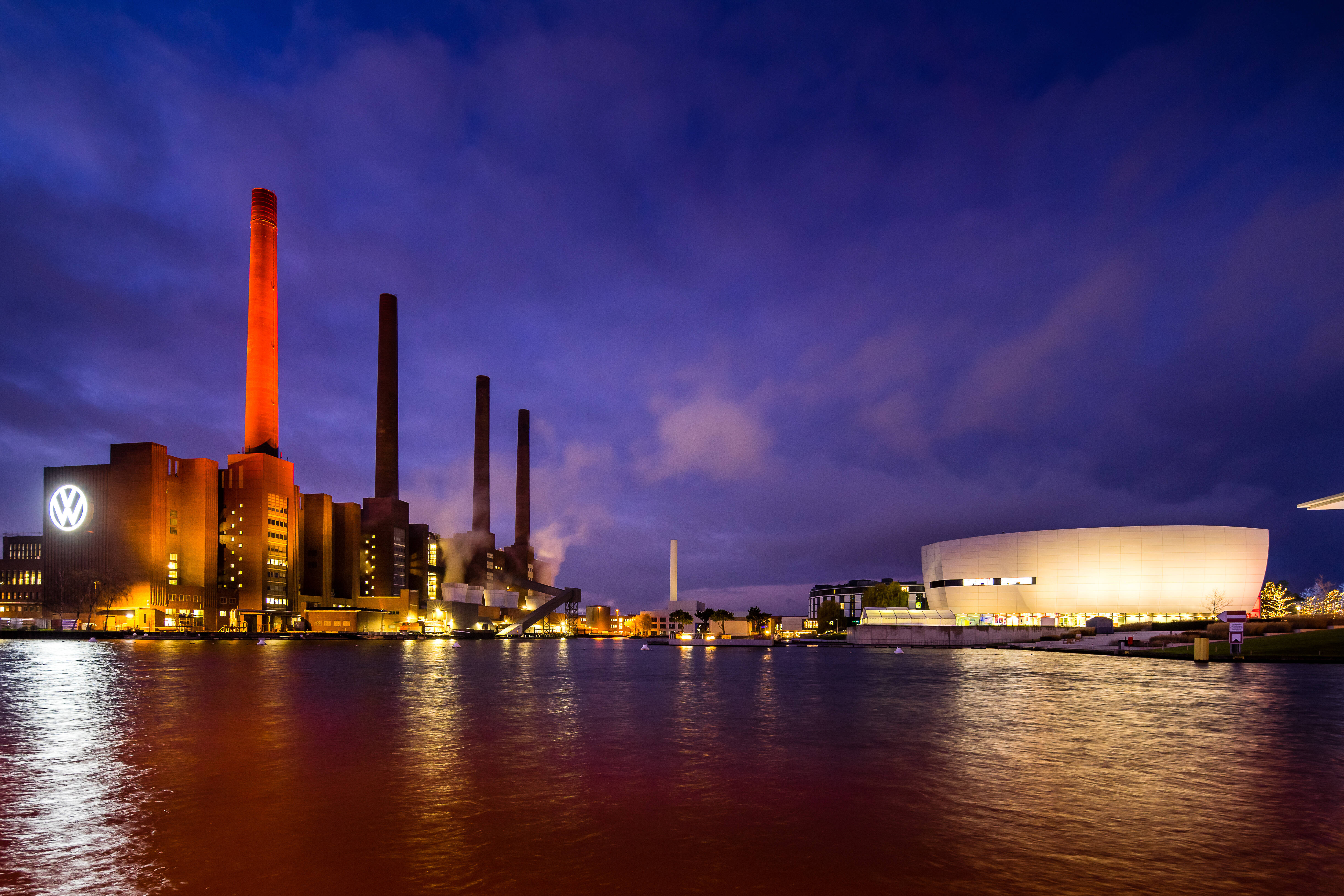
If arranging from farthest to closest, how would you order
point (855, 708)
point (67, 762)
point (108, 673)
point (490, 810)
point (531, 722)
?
point (108, 673) → point (855, 708) → point (531, 722) → point (67, 762) → point (490, 810)

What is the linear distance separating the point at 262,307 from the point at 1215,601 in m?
178

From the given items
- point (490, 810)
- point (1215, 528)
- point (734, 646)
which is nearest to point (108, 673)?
point (490, 810)

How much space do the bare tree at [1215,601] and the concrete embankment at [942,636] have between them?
122 ft

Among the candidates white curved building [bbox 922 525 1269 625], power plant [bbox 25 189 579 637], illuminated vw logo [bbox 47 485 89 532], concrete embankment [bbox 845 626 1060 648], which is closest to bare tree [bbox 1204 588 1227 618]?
white curved building [bbox 922 525 1269 625]

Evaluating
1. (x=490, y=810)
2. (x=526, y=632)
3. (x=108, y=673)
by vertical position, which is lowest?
(x=526, y=632)

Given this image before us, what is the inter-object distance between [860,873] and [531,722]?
18073 millimetres

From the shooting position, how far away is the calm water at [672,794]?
A: 10.1m

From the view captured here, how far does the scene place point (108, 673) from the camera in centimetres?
5088

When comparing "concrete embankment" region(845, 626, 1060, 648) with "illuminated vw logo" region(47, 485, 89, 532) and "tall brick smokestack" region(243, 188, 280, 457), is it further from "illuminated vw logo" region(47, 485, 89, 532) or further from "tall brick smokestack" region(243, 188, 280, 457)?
"illuminated vw logo" region(47, 485, 89, 532)

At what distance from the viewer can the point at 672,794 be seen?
15016 mm

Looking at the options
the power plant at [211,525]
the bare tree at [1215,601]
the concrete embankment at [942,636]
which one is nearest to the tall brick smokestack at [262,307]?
the power plant at [211,525]

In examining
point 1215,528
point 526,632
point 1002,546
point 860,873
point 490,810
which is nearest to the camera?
point 860,873

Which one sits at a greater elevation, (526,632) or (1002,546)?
(1002,546)

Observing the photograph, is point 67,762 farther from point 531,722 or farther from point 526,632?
point 526,632
